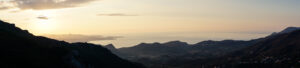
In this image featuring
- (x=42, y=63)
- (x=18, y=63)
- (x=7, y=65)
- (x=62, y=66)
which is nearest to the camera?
(x=7, y=65)

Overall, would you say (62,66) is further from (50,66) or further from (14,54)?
(14,54)

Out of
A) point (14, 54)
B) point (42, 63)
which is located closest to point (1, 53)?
point (14, 54)

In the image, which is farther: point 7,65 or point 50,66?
point 50,66

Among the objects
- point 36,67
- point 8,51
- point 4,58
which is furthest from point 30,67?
point 8,51

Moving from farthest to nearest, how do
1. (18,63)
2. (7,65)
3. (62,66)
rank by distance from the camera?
1. (62,66)
2. (18,63)
3. (7,65)

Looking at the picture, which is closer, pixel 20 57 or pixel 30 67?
pixel 30 67

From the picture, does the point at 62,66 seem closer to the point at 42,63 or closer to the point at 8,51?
the point at 42,63

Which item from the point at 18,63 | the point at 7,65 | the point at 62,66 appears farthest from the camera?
the point at 62,66

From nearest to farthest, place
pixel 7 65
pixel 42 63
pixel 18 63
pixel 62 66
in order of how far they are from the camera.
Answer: pixel 7 65, pixel 18 63, pixel 42 63, pixel 62 66
